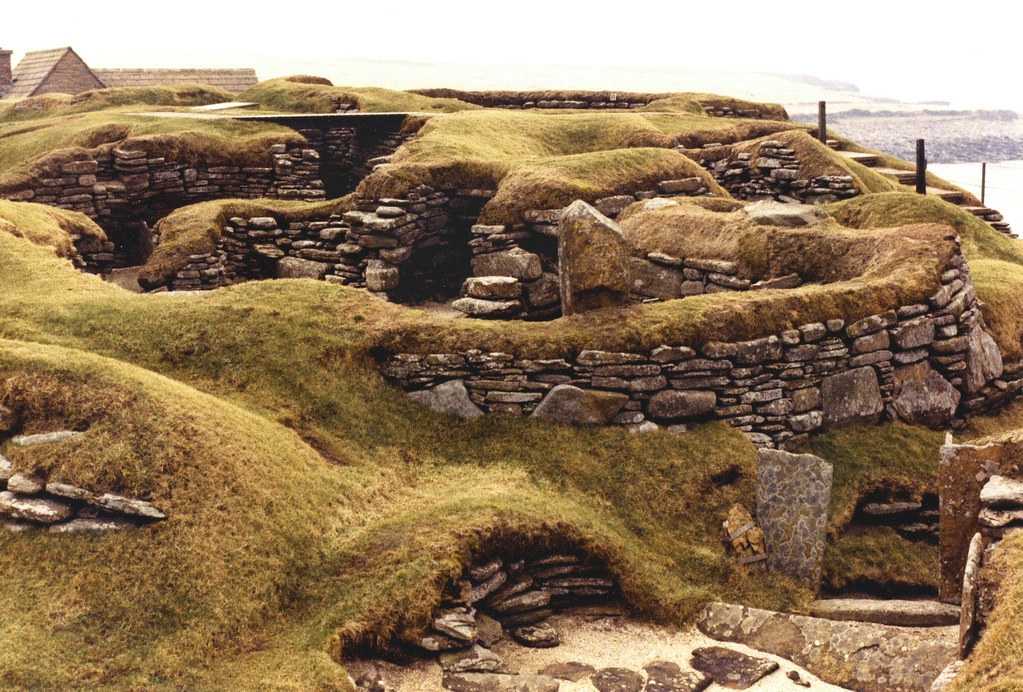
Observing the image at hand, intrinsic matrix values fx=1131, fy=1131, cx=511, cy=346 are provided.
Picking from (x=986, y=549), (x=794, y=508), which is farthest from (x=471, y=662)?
(x=986, y=549)

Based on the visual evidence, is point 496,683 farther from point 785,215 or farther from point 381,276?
point 381,276

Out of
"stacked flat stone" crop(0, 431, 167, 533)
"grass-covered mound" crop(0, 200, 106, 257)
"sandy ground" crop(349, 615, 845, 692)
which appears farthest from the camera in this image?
"grass-covered mound" crop(0, 200, 106, 257)

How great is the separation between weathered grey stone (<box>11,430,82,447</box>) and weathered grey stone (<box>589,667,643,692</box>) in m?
6.42

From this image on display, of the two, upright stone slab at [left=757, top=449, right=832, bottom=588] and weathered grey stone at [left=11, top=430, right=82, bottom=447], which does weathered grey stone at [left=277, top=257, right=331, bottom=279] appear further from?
upright stone slab at [left=757, top=449, right=832, bottom=588]

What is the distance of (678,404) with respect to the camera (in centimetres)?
1581

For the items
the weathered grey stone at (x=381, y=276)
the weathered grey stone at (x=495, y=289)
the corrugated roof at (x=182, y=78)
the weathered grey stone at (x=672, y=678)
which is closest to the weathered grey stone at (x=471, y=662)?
the weathered grey stone at (x=672, y=678)

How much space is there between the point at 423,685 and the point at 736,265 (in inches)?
433

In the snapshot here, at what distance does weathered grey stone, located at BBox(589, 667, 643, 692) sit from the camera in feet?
38.3

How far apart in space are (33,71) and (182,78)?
8.85m

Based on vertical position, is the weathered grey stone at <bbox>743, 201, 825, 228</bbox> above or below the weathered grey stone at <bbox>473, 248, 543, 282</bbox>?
above

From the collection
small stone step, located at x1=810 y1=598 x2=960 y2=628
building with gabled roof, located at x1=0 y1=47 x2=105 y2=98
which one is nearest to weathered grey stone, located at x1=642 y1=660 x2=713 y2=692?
small stone step, located at x1=810 y1=598 x2=960 y2=628

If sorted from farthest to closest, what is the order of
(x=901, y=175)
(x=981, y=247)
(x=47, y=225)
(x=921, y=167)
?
(x=901, y=175) < (x=921, y=167) < (x=981, y=247) < (x=47, y=225)

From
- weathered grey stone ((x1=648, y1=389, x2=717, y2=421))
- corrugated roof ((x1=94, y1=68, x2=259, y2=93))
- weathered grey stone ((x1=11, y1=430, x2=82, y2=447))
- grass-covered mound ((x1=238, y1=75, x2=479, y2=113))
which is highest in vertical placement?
corrugated roof ((x1=94, y1=68, x2=259, y2=93))

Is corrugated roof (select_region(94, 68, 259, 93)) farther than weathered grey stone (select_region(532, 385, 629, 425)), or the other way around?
corrugated roof (select_region(94, 68, 259, 93))
